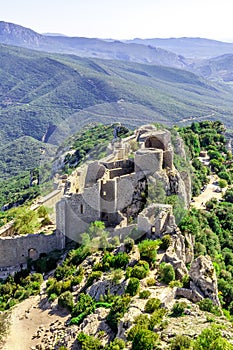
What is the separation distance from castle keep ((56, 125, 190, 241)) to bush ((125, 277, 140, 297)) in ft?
16.0

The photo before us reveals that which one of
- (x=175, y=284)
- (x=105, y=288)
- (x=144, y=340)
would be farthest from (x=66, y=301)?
(x=144, y=340)

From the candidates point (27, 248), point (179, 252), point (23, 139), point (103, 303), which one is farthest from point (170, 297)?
point (23, 139)

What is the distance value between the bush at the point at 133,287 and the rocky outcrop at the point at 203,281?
97.0 inches

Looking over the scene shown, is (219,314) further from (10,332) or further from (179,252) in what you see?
(10,332)

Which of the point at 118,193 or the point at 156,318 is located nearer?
the point at 156,318

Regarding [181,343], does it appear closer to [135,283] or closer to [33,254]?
[135,283]

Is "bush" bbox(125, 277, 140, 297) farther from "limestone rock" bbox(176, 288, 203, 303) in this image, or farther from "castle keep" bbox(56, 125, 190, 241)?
"castle keep" bbox(56, 125, 190, 241)

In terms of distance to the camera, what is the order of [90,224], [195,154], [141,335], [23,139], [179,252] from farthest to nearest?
[23,139] → [195,154] → [90,224] → [179,252] → [141,335]

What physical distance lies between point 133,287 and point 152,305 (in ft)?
6.19

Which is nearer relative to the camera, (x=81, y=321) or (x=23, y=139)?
(x=81, y=321)

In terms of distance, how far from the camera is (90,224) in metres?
26.2

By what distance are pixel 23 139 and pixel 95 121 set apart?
48.7 metres

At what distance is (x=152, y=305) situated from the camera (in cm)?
1847

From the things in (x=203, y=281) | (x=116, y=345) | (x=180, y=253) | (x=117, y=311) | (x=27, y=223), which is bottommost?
(x=27, y=223)
